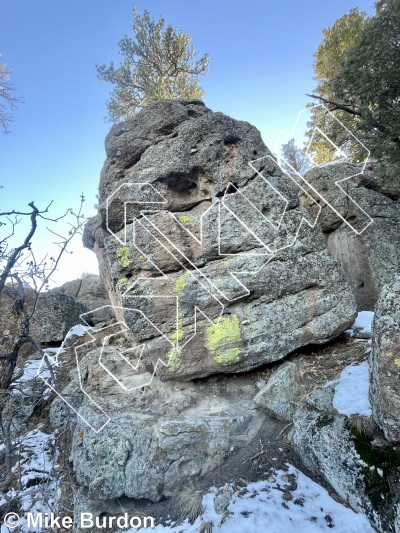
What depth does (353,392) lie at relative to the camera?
174 inches

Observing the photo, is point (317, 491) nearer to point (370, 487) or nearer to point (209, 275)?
point (370, 487)

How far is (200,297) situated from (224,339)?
93cm

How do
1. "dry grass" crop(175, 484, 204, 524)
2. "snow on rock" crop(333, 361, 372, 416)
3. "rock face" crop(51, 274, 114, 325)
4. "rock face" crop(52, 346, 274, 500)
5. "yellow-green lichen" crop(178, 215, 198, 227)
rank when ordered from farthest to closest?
"rock face" crop(51, 274, 114, 325)
"yellow-green lichen" crop(178, 215, 198, 227)
"rock face" crop(52, 346, 274, 500)
"snow on rock" crop(333, 361, 372, 416)
"dry grass" crop(175, 484, 204, 524)

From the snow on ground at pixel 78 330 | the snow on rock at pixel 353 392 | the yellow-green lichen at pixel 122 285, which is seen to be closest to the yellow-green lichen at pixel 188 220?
the yellow-green lichen at pixel 122 285

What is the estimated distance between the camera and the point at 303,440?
4.28 metres

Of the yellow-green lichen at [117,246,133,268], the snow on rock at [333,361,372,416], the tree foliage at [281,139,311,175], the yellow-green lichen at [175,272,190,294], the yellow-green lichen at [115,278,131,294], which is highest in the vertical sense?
the tree foliage at [281,139,311,175]

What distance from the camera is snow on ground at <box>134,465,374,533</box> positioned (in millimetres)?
3482

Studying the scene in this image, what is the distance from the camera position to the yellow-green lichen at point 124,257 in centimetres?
589

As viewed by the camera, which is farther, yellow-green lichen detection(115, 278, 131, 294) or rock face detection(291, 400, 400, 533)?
yellow-green lichen detection(115, 278, 131, 294)

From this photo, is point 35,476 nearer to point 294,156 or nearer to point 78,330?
point 78,330

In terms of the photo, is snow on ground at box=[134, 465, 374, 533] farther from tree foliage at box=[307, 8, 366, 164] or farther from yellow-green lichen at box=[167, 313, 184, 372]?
tree foliage at box=[307, 8, 366, 164]

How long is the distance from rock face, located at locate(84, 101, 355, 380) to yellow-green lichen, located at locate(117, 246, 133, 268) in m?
0.02

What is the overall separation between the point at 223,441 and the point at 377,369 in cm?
263

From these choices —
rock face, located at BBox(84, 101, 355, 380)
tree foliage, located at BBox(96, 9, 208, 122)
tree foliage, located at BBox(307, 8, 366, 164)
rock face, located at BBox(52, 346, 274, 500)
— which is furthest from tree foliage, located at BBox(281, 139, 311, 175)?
rock face, located at BBox(52, 346, 274, 500)
